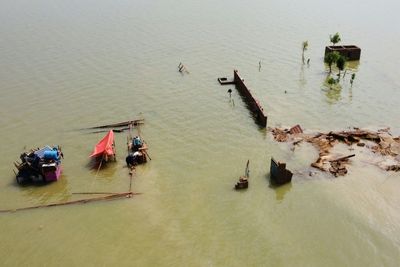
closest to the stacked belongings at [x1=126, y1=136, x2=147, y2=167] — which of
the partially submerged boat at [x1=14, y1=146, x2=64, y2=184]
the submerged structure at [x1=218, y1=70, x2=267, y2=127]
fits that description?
the partially submerged boat at [x1=14, y1=146, x2=64, y2=184]

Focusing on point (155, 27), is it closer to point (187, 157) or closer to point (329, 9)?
point (329, 9)

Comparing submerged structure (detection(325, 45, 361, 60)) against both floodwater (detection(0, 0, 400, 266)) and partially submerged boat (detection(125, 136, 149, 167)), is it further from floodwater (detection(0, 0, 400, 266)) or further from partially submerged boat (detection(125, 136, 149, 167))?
partially submerged boat (detection(125, 136, 149, 167))

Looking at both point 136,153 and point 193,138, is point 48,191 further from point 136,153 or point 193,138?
point 193,138

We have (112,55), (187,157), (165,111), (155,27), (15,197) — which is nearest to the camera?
(15,197)

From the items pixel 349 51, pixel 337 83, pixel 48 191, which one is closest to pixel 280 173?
pixel 48 191

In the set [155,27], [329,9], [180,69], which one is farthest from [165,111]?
[329,9]

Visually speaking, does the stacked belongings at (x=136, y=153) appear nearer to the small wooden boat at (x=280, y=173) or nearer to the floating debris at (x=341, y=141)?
the small wooden boat at (x=280, y=173)
